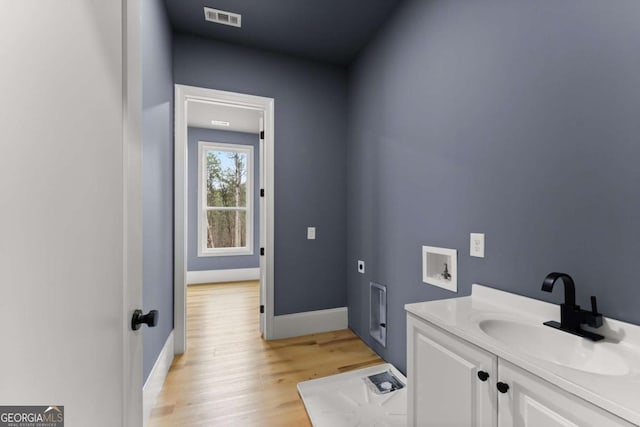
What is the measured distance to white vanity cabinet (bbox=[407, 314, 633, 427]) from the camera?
0.75 metres

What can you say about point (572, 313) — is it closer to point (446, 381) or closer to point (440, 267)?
point (446, 381)

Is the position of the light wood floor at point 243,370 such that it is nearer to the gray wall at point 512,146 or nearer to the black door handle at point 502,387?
the gray wall at point 512,146

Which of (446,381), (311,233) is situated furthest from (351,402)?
(311,233)

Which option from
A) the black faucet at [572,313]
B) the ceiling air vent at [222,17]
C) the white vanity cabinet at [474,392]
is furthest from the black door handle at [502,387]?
the ceiling air vent at [222,17]

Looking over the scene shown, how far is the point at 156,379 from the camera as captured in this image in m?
1.83

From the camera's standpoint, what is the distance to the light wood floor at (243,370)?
172cm

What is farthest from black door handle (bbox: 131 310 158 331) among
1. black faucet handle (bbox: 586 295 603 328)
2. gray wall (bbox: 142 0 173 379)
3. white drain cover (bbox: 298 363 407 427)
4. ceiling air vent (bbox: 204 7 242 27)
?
ceiling air vent (bbox: 204 7 242 27)

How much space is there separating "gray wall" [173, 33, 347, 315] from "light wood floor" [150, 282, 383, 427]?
43 cm

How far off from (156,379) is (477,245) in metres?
2.13

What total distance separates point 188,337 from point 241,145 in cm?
353

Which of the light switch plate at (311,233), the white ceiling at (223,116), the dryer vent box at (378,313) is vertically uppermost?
the white ceiling at (223,116)

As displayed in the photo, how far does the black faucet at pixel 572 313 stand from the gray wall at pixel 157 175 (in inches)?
75.0

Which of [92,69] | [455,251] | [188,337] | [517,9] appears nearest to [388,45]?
[517,9]

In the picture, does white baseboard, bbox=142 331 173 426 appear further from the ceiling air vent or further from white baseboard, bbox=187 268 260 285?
white baseboard, bbox=187 268 260 285
